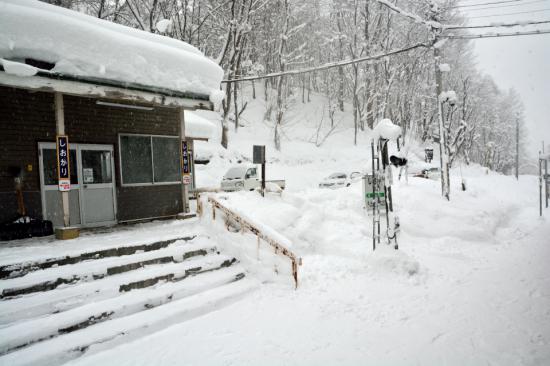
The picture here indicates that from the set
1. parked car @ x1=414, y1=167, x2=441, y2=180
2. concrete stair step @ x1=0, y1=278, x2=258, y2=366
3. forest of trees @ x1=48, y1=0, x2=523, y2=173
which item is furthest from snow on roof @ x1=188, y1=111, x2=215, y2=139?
parked car @ x1=414, y1=167, x2=441, y2=180

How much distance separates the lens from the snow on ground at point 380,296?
4754mm

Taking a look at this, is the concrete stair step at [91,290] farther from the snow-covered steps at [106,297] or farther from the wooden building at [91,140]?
the wooden building at [91,140]

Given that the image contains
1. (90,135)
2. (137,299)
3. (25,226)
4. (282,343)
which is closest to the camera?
(282,343)

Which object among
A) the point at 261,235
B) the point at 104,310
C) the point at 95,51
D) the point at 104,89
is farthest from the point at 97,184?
the point at 261,235

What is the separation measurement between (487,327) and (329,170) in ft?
76.3

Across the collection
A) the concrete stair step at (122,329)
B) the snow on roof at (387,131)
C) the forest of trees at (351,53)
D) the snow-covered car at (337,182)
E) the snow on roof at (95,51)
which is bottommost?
the concrete stair step at (122,329)

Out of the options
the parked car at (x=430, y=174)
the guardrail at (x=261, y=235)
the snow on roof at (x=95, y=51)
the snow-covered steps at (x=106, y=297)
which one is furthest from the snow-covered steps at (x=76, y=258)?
the parked car at (x=430, y=174)


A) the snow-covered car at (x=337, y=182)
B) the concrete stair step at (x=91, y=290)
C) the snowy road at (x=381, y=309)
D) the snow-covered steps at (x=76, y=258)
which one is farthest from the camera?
the snow-covered car at (x=337, y=182)

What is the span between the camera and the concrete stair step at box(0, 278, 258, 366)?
171 inches

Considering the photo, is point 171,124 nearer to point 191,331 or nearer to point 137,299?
point 137,299

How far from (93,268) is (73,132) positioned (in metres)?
4.41

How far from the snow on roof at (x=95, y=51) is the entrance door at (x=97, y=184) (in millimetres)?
2493

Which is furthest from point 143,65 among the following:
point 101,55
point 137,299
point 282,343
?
point 282,343

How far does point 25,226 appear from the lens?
7.49m
